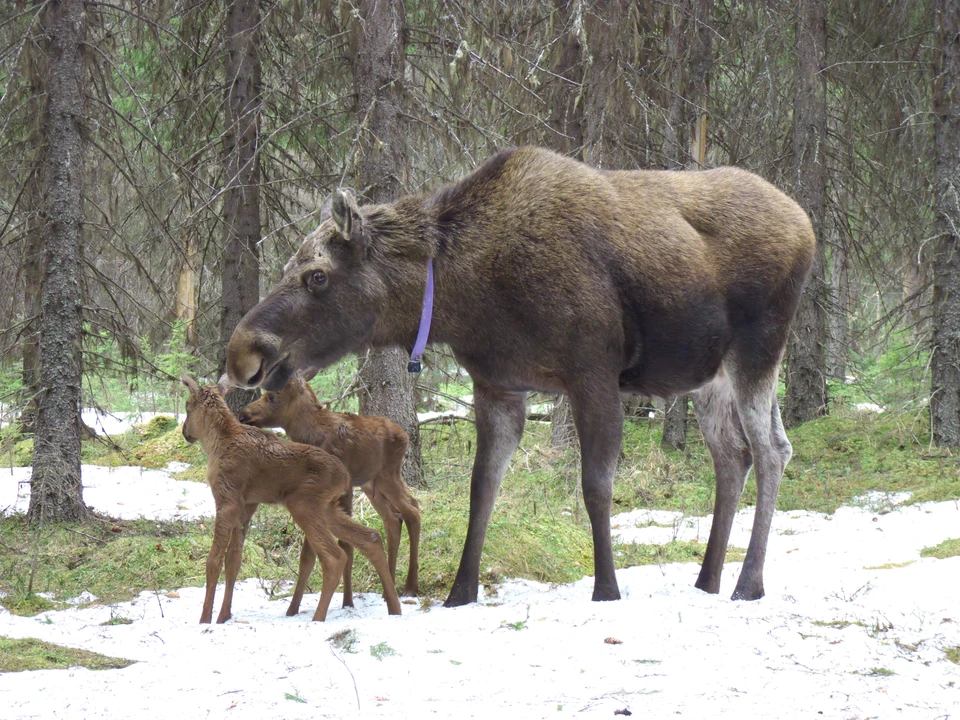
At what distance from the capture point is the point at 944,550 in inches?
305

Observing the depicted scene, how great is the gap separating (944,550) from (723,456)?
2171 millimetres

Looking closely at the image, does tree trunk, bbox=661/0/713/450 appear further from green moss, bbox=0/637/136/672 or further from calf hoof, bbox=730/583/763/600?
green moss, bbox=0/637/136/672

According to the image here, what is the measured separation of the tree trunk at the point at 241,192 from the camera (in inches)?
453

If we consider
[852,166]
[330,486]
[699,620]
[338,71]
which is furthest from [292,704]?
[852,166]

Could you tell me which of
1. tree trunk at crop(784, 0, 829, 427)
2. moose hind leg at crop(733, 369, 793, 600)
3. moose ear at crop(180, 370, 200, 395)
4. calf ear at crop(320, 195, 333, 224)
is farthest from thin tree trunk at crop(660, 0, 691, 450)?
moose ear at crop(180, 370, 200, 395)

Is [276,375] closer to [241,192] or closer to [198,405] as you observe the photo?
[198,405]

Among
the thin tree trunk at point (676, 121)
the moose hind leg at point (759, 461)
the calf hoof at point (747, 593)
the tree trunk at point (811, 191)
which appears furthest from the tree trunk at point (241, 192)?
the tree trunk at point (811, 191)

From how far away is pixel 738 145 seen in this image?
49.5 ft

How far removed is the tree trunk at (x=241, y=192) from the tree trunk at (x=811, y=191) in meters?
6.86

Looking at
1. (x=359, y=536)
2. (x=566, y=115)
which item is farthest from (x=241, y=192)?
(x=359, y=536)

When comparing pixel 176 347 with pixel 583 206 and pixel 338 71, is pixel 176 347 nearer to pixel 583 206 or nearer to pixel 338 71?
pixel 338 71

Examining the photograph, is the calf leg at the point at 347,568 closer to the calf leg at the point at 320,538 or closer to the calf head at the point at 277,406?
the calf leg at the point at 320,538

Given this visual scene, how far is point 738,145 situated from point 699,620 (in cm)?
1110

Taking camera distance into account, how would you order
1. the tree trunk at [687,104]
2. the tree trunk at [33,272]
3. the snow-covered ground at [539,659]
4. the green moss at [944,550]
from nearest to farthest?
the snow-covered ground at [539,659] → the green moss at [944,550] → the tree trunk at [33,272] → the tree trunk at [687,104]
